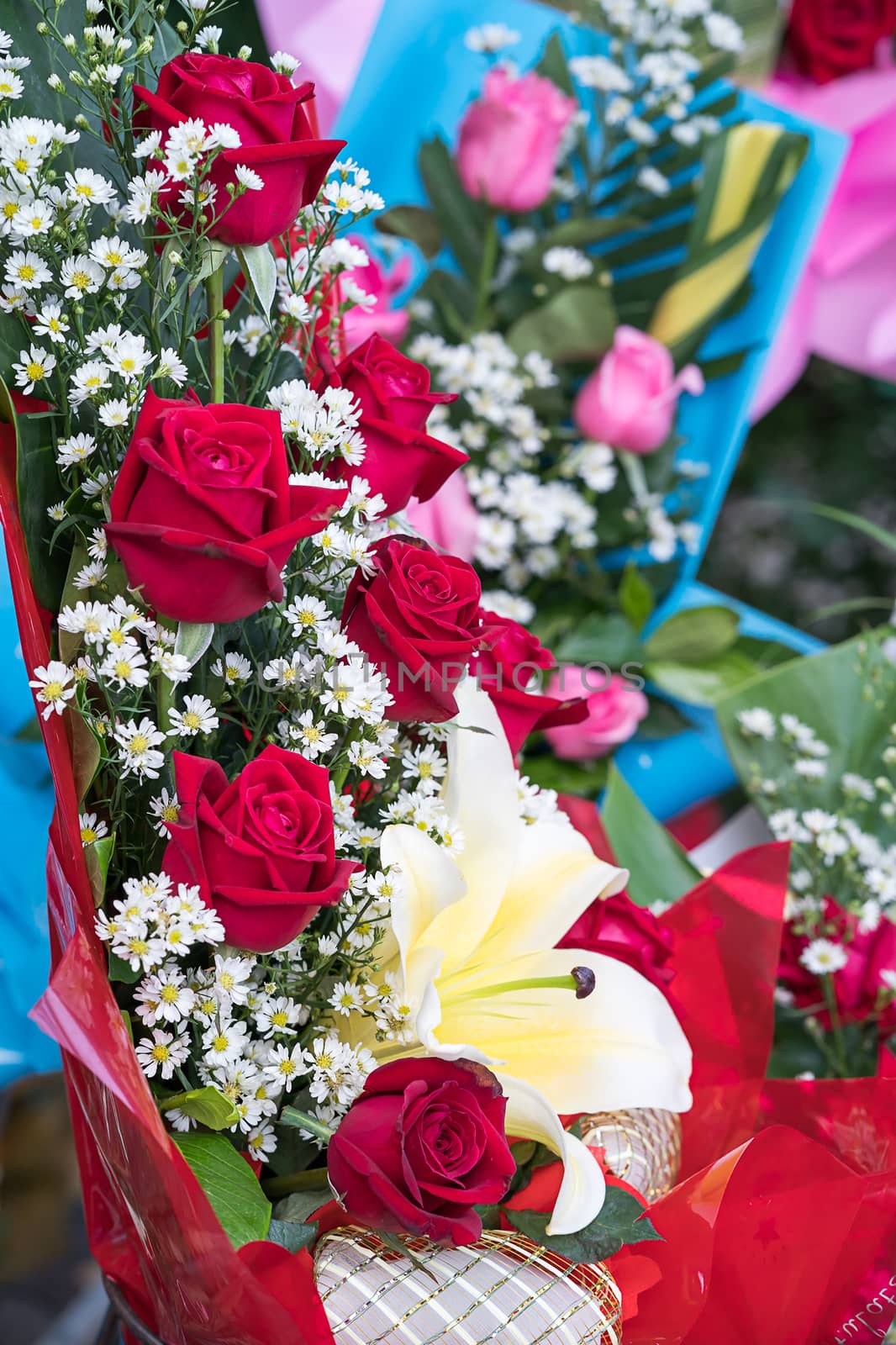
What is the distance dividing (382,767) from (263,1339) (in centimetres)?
21

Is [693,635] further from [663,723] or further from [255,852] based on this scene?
[255,852]

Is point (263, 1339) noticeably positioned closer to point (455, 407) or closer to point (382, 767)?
point (382, 767)

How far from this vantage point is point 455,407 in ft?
3.13

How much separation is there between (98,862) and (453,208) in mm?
708

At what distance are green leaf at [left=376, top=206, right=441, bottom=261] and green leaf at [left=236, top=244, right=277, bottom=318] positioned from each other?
474 mm

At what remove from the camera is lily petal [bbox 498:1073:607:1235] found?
17.7 inches

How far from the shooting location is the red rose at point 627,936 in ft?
1.85

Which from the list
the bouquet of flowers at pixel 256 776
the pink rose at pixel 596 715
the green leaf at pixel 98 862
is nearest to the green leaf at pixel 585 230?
the pink rose at pixel 596 715

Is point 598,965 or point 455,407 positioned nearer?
point 598,965

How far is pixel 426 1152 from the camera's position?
16.8 inches

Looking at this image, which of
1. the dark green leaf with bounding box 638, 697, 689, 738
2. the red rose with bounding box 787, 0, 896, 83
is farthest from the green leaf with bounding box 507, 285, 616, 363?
the red rose with bounding box 787, 0, 896, 83

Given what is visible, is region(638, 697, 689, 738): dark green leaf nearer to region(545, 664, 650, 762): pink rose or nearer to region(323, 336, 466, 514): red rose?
region(545, 664, 650, 762): pink rose

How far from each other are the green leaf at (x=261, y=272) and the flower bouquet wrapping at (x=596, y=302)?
43 centimetres

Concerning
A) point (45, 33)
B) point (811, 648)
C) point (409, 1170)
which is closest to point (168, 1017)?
point (409, 1170)
